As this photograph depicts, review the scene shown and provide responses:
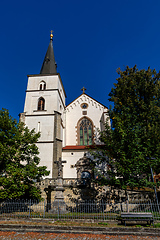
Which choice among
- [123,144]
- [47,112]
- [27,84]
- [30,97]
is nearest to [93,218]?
[123,144]

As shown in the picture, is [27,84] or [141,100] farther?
[27,84]

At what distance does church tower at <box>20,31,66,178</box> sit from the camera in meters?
19.8

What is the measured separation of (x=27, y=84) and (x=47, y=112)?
609 centimetres

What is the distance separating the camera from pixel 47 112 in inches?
896

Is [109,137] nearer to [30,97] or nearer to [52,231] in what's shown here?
[52,231]

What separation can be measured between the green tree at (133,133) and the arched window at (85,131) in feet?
22.8

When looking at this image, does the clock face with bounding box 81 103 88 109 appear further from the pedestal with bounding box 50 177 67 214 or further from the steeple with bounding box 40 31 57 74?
the pedestal with bounding box 50 177 67 214

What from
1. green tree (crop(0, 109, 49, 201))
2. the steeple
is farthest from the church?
green tree (crop(0, 109, 49, 201))

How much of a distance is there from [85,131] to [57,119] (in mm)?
5237

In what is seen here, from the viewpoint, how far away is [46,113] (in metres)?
22.6

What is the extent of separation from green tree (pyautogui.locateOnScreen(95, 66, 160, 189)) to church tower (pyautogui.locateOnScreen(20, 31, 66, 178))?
6396 millimetres

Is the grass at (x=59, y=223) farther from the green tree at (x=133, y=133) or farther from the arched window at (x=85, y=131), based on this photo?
the arched window at (x=85, y=131)

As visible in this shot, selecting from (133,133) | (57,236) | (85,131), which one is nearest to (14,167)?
(57,236)

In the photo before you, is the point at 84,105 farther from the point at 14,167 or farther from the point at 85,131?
the point at 14,167
